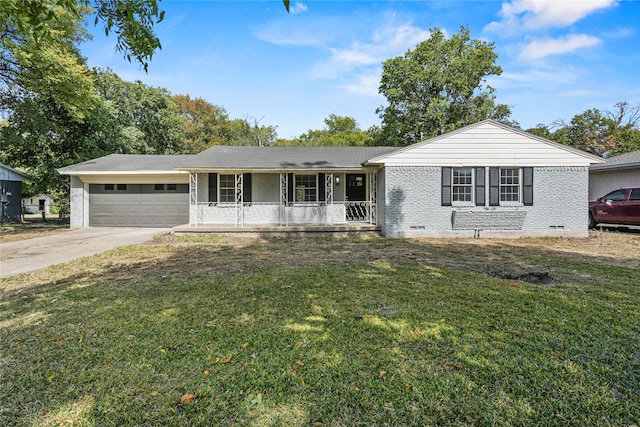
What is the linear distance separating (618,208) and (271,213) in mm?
14063

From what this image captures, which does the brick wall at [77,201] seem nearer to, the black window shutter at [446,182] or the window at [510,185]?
the black window shutter at [446,182]

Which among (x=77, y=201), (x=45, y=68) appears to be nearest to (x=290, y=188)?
(x=77, y=201)

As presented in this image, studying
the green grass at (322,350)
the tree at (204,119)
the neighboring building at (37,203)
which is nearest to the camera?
the green grass at (322,350)

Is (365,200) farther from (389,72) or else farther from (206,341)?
(389,72)

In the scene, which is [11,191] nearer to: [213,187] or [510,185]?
[213,187]

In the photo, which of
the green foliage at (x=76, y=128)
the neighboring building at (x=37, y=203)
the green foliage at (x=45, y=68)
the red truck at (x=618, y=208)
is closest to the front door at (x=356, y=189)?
the red truck at (x=618, y=208)

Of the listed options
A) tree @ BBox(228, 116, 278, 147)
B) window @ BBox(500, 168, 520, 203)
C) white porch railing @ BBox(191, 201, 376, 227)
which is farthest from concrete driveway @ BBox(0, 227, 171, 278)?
tree @ BBox(228, 116, 278, 147)

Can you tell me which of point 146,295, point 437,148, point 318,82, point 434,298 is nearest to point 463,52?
point 318,82

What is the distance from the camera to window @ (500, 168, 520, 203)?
11.9m

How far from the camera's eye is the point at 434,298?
15.0 ft

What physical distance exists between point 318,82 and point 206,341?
60.4ft

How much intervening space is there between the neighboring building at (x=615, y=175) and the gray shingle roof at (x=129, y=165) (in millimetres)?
19800

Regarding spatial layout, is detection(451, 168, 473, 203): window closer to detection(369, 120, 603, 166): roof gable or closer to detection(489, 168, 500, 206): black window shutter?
detection(369, 120, 603, 166): roof gable

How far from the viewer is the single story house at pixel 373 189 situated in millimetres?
11727
